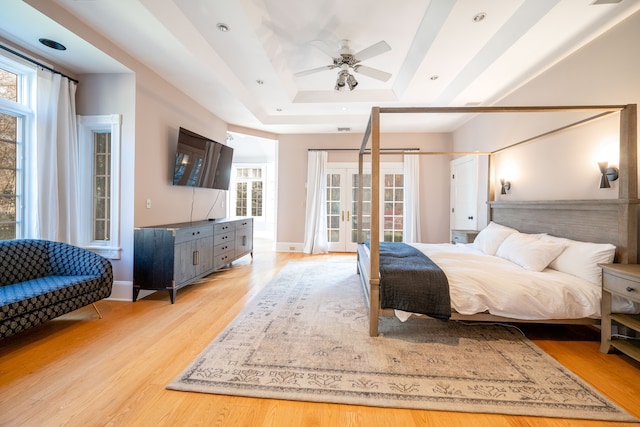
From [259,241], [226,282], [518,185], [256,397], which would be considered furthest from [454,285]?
[259,241]

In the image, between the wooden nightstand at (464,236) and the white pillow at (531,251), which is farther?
the wooden nightstand at (464,236)

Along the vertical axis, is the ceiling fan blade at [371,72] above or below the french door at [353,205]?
above

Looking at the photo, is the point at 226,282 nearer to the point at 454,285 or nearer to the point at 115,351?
the point at 115,351

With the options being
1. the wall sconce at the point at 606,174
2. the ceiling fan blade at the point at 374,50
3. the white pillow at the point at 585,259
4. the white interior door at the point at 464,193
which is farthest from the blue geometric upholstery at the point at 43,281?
the white interior door at the point at 464,193

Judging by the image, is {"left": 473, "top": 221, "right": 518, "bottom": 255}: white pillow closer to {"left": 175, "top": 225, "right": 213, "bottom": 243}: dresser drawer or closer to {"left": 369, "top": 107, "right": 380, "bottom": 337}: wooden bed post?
{"left": 369, "top": 107, "right": 380, "bottom": 337}: wooden bed post

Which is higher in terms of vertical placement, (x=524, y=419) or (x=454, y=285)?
(x=454, y=285)

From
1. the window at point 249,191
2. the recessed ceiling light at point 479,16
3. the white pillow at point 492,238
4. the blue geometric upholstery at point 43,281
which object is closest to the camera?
the blue geometric upholstery at point 43,281

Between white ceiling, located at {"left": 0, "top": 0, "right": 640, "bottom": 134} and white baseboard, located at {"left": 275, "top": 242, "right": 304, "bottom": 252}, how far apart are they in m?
3.29

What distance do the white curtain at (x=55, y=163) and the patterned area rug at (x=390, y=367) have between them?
2.26 meters

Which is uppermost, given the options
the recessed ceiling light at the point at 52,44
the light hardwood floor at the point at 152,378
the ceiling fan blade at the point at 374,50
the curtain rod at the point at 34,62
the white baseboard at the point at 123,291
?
the ceiling fan blade at the point at 374,50

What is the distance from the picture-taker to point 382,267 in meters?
2.35

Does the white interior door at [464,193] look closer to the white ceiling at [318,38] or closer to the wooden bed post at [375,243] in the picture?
the white ceiling at [318,38]

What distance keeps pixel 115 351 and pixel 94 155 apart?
243 centimetres

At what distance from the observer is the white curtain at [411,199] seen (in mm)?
5738
